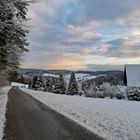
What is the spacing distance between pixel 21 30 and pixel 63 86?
71.6 meters

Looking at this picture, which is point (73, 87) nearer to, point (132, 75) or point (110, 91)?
point (110, 91)

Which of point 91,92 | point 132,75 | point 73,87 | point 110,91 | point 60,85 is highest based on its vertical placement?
point 132,75

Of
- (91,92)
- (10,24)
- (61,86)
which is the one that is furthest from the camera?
(61,86)

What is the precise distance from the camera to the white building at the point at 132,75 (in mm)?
85062

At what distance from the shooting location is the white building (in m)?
85.1

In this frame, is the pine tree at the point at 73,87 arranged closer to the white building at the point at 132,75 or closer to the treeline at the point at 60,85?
the treeline at the point at 60,85

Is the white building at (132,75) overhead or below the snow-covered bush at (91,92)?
overhead

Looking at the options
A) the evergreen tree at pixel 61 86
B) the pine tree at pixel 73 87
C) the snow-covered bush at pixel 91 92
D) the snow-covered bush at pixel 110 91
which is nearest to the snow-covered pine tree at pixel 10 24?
the snow-covered bush at pixel 110 91

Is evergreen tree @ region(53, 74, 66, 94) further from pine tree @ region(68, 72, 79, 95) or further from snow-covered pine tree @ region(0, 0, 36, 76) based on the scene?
snow-covered pine tree @ region(0, 0, 36, 76)

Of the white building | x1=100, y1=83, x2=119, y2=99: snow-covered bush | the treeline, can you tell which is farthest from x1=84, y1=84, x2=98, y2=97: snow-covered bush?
the white building

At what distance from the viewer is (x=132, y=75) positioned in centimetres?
8725

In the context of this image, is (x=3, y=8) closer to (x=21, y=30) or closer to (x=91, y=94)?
(x=21, y=30)

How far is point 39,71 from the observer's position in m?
113

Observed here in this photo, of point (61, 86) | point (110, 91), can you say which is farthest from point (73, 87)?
point (110, 91)
